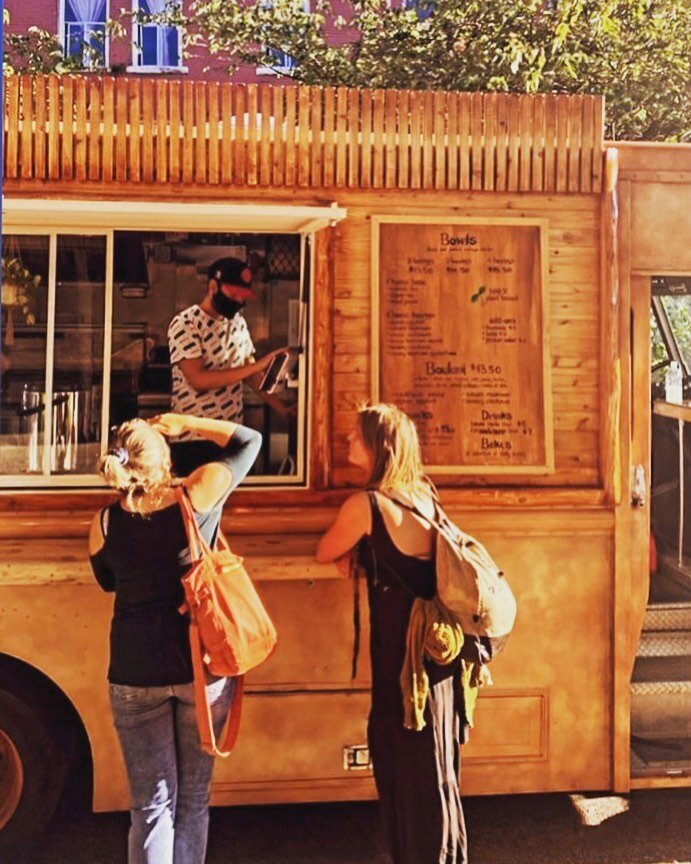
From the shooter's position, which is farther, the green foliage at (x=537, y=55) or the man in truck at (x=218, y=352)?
the green foliage at (x=537, y=55)

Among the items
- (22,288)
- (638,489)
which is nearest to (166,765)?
(22,288)

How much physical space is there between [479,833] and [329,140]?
303 centimetres

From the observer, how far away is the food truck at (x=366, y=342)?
4066mm

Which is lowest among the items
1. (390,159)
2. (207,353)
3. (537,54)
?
(207,353)

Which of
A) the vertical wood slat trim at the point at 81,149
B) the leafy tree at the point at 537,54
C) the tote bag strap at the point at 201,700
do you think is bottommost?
the tote bag strap at the point at 201,700

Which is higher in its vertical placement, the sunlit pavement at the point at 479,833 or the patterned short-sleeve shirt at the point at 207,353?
the patterned short-sleeve shirt at the point at 207,353

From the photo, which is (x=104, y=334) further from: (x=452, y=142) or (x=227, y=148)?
(x=452, y=142)

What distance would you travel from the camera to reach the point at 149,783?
3.27 m

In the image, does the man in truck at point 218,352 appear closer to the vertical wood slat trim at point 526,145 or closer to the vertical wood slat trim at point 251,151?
the vertical wood slat trim at point 251,151

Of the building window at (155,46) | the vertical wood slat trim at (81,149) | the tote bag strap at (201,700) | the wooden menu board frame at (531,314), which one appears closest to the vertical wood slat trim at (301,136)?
the vertical wood slat trim at (81,149)

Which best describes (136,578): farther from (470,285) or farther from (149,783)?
(470,285)

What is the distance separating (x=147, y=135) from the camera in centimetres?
407

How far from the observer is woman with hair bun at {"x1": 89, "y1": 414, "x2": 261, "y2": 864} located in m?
3.22

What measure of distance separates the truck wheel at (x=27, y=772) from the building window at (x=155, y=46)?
1449 cm
